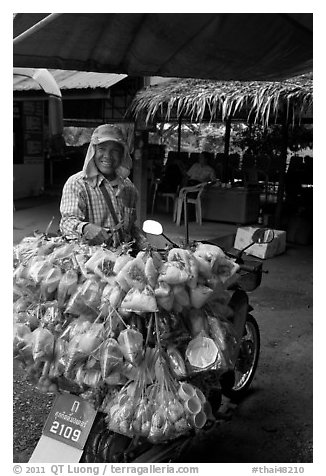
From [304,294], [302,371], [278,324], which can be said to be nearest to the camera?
[302,371]

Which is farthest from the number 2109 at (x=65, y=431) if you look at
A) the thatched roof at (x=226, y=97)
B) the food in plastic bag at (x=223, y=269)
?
the thatched roof at (x=226, y=97)

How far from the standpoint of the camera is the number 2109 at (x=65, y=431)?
242 cm

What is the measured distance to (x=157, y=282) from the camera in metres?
2.25

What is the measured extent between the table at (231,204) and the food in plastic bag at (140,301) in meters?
8.29

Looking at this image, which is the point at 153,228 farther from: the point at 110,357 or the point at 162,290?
the point at 110,357

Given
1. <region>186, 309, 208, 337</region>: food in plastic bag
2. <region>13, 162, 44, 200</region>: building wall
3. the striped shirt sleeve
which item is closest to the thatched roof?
<region>13, 162, 44, 200</region>: building wall

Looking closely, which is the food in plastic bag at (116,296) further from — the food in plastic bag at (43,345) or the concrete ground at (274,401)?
the concrete ground at (274,401)

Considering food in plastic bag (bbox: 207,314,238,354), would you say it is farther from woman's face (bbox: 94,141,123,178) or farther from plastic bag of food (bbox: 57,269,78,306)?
woman's face (bbox: 94,141,123,178)

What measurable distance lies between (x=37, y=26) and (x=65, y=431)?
6.30ft

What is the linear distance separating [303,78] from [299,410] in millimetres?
5632

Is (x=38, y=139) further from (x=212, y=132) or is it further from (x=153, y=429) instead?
(x=153, y=429)

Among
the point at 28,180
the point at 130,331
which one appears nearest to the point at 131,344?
the point at 130,331
